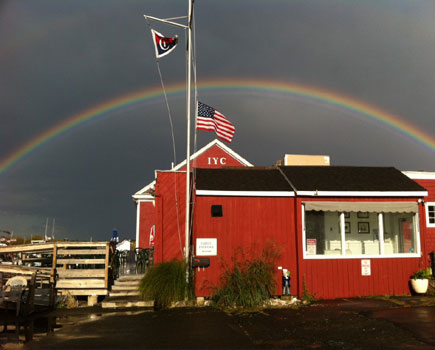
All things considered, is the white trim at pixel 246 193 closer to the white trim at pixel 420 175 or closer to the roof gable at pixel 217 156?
the white trim at pixel 420 175

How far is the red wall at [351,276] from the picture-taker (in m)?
13.0

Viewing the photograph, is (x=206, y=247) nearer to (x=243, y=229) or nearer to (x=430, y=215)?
(x=243, y=229)

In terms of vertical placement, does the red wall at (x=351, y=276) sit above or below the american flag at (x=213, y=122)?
below

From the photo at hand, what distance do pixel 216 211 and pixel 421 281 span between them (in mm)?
7198

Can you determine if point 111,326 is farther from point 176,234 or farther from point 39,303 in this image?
point 176,234

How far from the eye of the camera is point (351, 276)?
13.3 m

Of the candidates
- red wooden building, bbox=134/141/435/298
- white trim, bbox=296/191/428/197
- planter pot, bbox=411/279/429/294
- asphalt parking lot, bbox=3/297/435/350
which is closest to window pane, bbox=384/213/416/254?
red wooden building, bbox=134/141/435/298

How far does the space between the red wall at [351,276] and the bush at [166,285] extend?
380 centimetres

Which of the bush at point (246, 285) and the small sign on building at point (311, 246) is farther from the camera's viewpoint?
the small sign on building at point (311, 246)

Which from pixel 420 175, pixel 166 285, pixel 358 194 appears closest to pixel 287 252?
pixel 358 194

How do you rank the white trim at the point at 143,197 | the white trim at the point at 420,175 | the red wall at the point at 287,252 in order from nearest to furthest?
1. the red wall at the point at 287,252
2. the white trim at the point at 420,175
3. the white trim at the point at 143,197

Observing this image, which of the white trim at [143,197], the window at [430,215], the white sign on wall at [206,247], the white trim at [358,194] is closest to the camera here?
the white sign on wall at [206,247]

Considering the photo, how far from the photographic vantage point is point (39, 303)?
43.5 ft

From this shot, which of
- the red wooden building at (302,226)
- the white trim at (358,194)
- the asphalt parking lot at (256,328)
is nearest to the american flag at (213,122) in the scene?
the red wooden building at (302,226)
